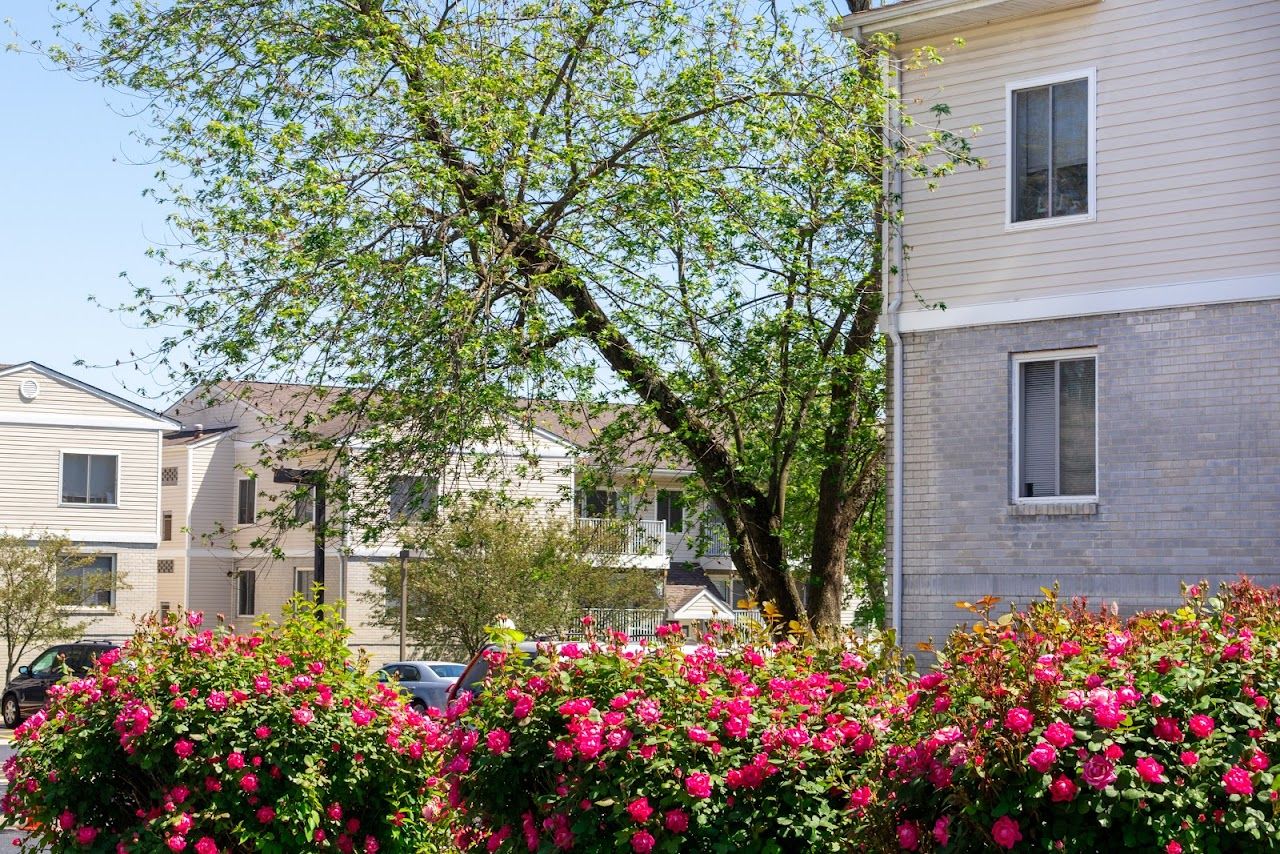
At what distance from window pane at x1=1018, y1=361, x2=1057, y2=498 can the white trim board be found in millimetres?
563

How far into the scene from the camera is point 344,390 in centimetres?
1490

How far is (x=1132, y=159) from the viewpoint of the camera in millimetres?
15203

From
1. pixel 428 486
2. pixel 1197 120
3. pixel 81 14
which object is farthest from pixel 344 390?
pixel 1197 120

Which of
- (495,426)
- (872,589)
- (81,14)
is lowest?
(872,589)

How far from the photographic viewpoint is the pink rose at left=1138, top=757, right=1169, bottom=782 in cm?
495

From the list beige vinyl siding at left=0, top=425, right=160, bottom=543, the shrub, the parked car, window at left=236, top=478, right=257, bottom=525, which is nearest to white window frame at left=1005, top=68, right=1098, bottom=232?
the shrub

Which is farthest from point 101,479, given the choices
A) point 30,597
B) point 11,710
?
point 11,710

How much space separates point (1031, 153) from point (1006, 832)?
11.9 metres

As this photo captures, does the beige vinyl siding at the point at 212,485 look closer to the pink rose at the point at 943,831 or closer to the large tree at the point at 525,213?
the large tree at the point at 525,213

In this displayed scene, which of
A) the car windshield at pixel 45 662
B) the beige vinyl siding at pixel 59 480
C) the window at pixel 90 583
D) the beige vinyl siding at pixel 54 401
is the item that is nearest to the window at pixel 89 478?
the beige vinyl siding at pixel 59 480

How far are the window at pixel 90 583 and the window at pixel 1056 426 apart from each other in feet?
94.8

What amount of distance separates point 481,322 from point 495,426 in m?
1.03

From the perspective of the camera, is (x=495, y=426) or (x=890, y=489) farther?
(x=890, y=489)

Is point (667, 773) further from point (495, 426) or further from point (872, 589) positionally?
point (872, 589)
